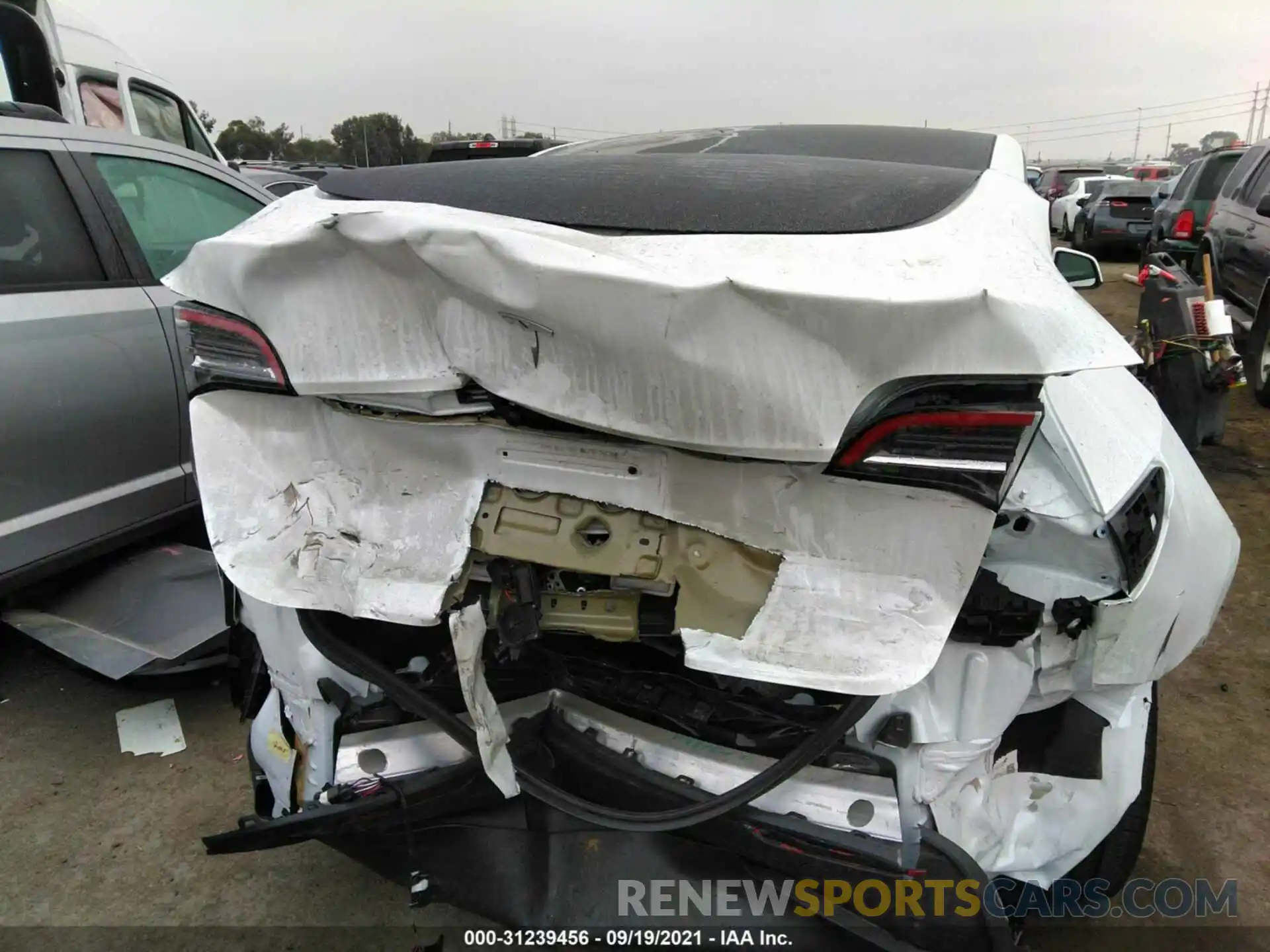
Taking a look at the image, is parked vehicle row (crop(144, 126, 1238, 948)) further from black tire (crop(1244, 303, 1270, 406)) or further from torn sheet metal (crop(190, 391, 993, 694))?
black tire (crop(1244, 303, 1270, 406))

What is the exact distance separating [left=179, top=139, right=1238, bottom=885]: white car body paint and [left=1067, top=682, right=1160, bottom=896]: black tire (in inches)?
6.3

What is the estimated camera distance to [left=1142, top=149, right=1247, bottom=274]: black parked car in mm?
8344

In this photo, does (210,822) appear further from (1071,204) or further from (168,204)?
(1071,204)

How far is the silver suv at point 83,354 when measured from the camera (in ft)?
8.94

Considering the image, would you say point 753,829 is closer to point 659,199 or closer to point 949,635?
point 949,635

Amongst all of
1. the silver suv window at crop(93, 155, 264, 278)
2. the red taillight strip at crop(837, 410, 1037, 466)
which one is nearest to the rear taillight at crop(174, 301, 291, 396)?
the red taillight strip at crop(837, 410, 1037, 466)

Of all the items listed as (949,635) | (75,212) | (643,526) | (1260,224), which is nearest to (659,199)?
(643,526)

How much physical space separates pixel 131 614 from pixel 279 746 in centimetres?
138

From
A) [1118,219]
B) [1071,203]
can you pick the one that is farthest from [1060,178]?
[1118,219]

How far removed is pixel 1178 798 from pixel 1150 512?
139 centimetres

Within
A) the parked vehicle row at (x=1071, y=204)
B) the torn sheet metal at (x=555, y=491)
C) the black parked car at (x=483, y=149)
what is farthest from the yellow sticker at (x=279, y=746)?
the parked vehicle row at (x=1071, y=204)

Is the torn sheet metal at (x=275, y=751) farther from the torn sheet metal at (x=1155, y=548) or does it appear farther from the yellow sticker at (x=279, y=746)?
the torn sheet metal at (x=1155, y=548)

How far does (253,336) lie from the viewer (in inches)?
61.8

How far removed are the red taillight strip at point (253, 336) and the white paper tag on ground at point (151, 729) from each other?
5.62ft
